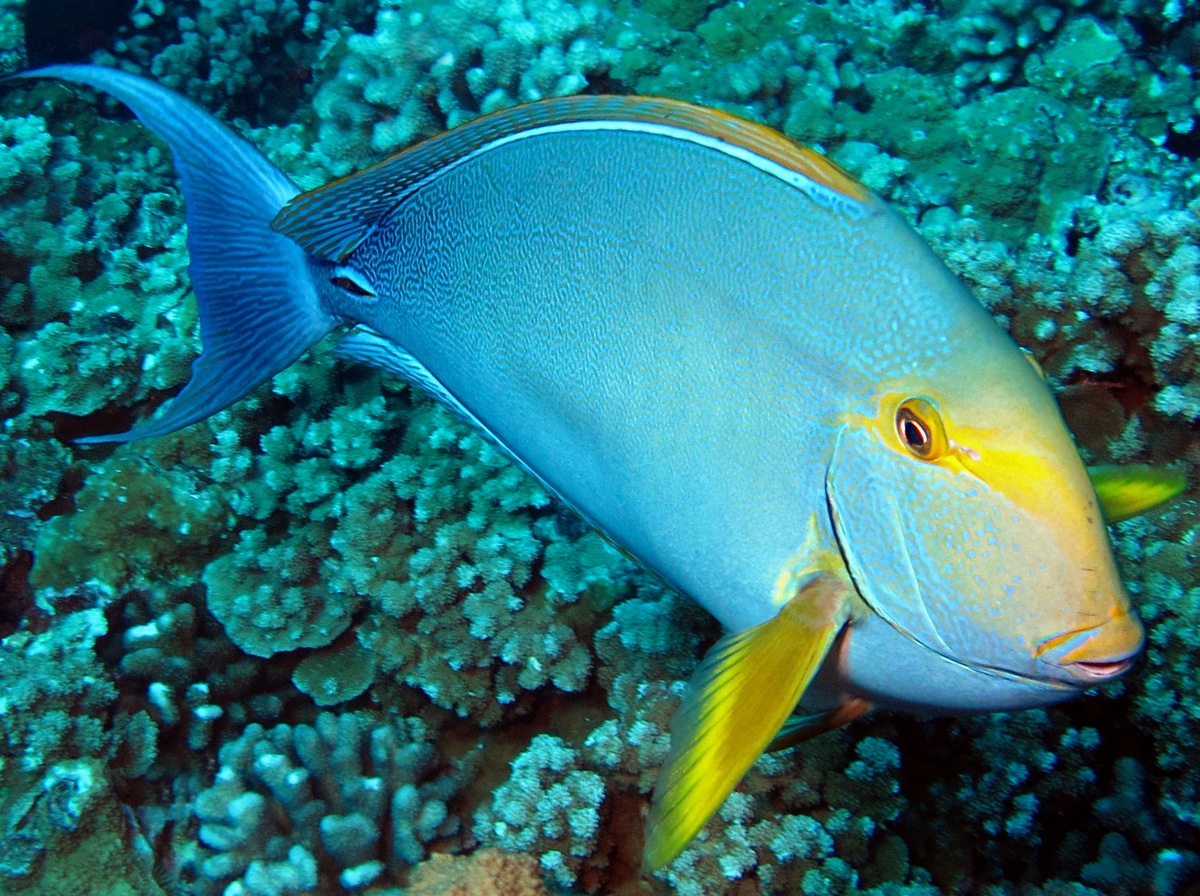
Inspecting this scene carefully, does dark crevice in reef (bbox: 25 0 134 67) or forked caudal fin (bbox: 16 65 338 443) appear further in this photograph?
dark crevice in reef (bbox: 25 0 134 67)

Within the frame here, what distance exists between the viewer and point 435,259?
1.71 m

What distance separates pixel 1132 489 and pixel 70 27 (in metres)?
6.20

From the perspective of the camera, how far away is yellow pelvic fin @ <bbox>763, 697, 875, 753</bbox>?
1.57m

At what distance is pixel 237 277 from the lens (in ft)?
6.49

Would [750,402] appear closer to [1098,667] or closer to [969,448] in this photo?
[969,448]

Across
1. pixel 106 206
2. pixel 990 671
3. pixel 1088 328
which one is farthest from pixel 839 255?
pixel 106 206

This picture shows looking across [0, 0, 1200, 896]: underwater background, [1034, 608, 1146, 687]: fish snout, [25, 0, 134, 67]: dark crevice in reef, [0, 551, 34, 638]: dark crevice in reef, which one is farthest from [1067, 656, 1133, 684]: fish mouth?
[25, 0, 134, 67]: dark crevice in reef

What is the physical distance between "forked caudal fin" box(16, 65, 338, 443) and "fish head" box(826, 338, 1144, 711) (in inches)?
53.0

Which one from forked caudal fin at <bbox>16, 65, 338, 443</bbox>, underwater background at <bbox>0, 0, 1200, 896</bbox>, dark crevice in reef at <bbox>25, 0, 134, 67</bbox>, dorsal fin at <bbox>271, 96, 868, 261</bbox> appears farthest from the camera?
dark crevice in reef at <bbox>25, 0, 134, 67</bbox>

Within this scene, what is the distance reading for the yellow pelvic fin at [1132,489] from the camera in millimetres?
1594

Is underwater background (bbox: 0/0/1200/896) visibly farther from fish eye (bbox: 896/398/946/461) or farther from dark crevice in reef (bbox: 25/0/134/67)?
dark crevice in reef (bbox: 25/0/134/67)

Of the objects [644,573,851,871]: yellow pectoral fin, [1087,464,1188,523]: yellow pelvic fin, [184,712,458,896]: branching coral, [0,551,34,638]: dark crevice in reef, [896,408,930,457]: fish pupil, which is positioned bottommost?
[184,712,458,896]: branching coral

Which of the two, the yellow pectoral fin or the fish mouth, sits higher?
the fish mouth

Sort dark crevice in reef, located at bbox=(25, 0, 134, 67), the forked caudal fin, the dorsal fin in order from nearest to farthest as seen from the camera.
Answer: the dorsal fin
the forked caudal fin
dark crevice in reef, located at bbox=(25, 0, 134, 67)
